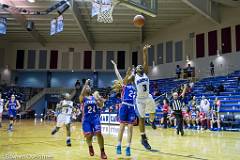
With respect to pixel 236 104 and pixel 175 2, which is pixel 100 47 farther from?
pixel 236 104

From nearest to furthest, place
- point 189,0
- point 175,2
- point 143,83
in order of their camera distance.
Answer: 1. point 143,83
2. point 189,0
3. point 175,2

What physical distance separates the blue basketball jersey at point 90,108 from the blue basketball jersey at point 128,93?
681 mm

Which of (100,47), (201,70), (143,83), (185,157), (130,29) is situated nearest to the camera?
(185,157)

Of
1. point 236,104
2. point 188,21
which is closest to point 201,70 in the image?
point 188,21

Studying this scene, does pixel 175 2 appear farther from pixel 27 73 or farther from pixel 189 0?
pixel 27 73

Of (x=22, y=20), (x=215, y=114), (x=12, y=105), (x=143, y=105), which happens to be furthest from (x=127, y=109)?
(x=22, y=20)

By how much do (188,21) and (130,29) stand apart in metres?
5.96

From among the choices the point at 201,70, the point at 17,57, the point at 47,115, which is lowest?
the point at 47,115

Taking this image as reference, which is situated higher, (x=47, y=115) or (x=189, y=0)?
(x=189, y=0)

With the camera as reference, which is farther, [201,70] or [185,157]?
[201,70]

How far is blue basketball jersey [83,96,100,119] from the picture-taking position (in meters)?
5.84

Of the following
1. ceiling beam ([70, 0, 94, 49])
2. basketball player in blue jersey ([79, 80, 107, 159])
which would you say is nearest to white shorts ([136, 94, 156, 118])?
basketball player in blue jersey ([79, 80, 107, 159])

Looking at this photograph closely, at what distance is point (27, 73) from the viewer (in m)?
37.8

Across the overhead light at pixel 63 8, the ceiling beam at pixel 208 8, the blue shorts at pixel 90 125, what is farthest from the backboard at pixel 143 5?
the overhead light at pixel 63 8
